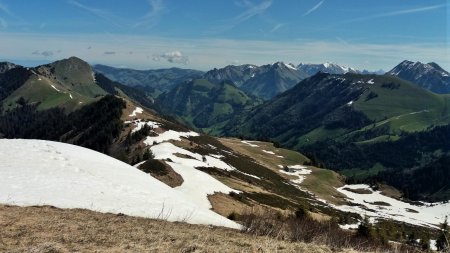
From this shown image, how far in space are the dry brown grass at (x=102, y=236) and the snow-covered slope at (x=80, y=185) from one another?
226 cm

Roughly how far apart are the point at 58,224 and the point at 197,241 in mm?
7374

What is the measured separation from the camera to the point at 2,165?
95.0 feet

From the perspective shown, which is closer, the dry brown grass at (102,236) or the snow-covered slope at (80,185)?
the dry brown grass at (102,236)

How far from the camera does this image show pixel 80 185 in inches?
1118

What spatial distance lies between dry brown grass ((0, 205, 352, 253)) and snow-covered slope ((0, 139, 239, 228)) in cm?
226

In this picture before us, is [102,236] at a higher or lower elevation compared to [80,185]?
higher

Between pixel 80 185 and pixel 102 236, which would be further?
pixel 80 185

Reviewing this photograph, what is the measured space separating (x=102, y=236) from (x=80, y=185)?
1059 centimetres

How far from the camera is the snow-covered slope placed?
85.6 ft

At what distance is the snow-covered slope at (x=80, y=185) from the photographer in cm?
2608

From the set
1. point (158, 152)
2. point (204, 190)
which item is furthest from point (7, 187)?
point (158, 152)

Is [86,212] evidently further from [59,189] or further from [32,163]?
[32,163]

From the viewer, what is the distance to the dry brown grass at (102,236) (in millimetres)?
16359

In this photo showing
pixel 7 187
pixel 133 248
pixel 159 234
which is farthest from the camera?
pixel 7 187
